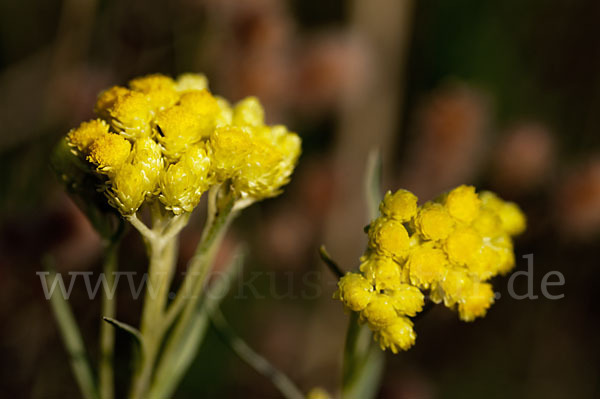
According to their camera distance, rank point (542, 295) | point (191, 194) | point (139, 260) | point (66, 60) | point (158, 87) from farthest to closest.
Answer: point (542, 295) → point (66, 60) → point (139, 260) → point (158, 87) → point (191, 194)

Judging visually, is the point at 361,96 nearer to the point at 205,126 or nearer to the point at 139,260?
the point at 139,260

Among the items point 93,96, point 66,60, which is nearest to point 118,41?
point 66,60

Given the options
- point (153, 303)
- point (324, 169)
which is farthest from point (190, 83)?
point (324, 169)

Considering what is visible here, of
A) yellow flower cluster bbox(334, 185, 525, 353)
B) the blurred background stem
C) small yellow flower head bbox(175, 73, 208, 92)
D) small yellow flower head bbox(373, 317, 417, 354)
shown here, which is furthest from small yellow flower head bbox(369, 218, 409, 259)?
the blurred background stem

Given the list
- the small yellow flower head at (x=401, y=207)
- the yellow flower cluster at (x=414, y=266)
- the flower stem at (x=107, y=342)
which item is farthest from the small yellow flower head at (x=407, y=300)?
the flower stem at (x=107, y=342)

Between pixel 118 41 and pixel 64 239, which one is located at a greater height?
pixel 118 41

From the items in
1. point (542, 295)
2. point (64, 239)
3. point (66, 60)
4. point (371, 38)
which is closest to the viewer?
point (64, 239)
